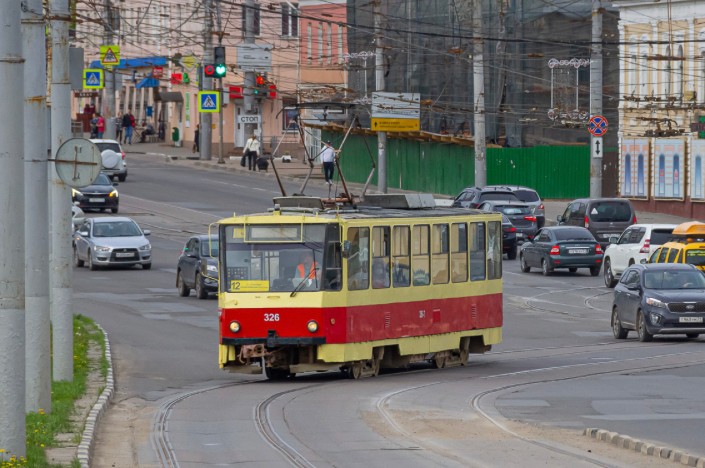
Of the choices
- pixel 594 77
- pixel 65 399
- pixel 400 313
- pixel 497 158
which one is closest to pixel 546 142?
pixel 497 158

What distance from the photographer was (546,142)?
70.7 metres

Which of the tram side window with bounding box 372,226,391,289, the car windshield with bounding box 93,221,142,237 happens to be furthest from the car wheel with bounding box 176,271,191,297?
the tram side window with bounding box 372,226,391,289

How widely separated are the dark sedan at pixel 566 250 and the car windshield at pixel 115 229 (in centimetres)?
1133

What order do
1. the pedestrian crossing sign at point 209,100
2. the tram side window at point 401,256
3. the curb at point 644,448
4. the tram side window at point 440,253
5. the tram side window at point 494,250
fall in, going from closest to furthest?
the curb at point 644,448
the tram side window at point 401,256
the tram side window at point 440,253
the tram side window at point 494,250
the pedestrian crossing sign at point 209,100

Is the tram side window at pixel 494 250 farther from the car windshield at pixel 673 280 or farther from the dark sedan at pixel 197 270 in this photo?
the dark sedan at pixel 197 270

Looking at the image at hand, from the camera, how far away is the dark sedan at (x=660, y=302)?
99.5 ft

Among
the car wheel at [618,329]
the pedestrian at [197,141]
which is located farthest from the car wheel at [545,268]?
the pedestrian at [197,141]

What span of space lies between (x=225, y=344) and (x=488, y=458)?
860 cm

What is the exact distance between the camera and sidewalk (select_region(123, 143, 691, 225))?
60.2m

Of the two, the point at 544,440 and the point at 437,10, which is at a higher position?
the point at 437,10

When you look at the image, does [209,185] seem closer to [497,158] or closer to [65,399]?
[497,158]

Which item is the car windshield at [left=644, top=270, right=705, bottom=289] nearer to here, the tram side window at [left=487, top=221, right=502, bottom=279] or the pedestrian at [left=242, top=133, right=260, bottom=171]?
the tram side window at [left=487, top=221, right=502, bottom=279]

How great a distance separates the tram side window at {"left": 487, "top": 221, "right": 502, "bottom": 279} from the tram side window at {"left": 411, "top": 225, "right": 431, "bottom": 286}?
1994 millimetres

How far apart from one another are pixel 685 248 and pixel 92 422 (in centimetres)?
2236
